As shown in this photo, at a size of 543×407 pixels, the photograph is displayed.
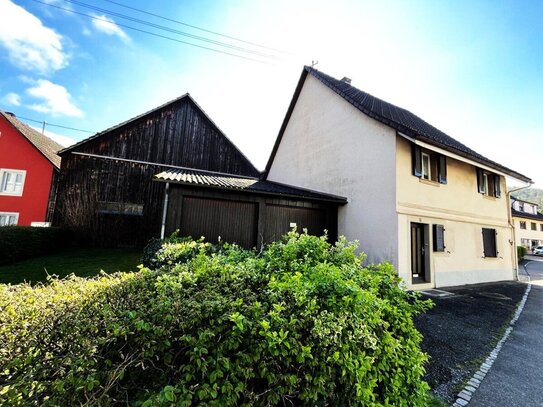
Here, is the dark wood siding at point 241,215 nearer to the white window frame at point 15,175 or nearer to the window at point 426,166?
the window at point 426,166

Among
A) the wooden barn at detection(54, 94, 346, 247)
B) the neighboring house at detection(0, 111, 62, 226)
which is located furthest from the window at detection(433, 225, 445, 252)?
the neighboring house at detection(0, 111, 62, 226)

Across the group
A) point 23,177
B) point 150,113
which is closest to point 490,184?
point 150,113

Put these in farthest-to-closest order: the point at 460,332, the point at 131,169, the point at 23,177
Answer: the point at 23,177 → the point at 131,169 → the point at 460,332

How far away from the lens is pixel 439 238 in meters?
8.78

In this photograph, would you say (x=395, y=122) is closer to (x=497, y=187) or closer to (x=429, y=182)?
(x=429, y=182)

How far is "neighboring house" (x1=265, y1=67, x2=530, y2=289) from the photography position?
8.05 meters

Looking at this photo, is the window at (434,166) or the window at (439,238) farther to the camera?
the window at (434,166)

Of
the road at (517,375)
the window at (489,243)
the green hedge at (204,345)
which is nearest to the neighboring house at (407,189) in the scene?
the window at (489,243)

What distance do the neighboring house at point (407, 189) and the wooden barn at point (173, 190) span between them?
4.61ft

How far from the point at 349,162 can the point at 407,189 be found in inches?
96.0

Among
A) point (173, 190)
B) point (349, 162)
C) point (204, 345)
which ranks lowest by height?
point (204, 345)

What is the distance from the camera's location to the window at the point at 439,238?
8.69m

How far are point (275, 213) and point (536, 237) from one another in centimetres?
4481

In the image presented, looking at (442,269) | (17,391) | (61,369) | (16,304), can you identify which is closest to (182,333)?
(61,369)
